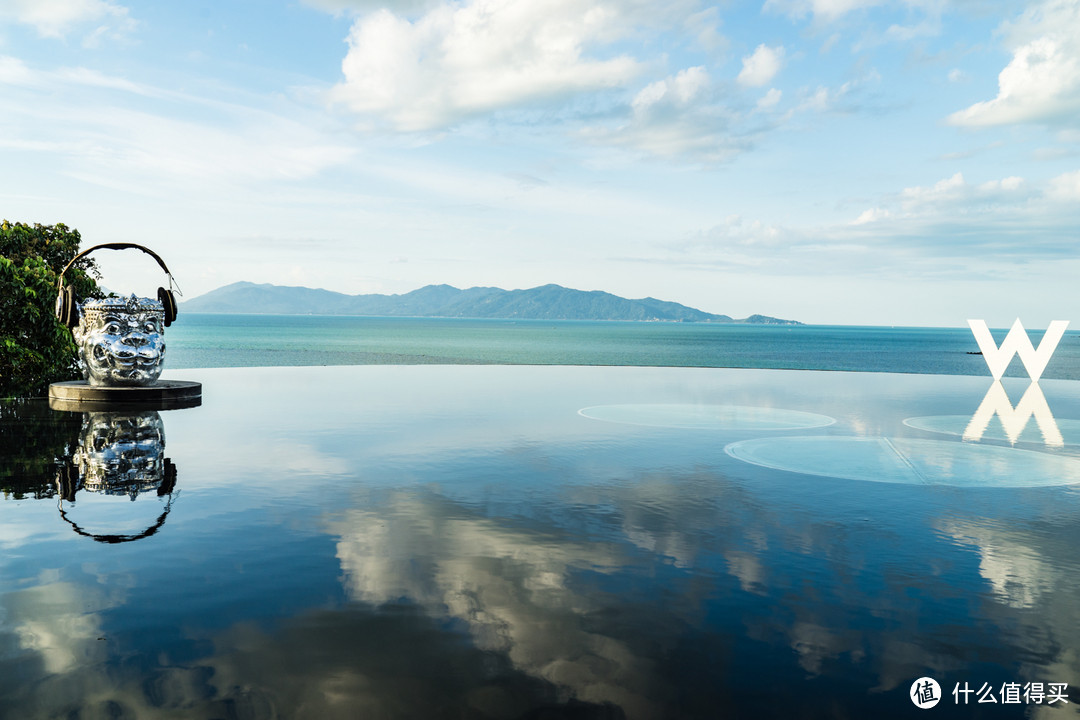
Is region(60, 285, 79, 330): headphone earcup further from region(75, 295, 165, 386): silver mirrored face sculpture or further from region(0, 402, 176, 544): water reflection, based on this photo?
region(0, 402, 176, 544): water reflection

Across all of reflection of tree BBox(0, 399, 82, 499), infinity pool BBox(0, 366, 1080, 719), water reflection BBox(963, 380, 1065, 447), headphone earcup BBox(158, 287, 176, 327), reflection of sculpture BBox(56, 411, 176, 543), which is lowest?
reflection of tree BBox(0, 399, 82, 499)

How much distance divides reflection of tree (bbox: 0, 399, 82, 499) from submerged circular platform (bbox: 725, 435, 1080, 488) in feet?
33.7

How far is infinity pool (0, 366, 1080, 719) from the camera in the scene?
4.38m

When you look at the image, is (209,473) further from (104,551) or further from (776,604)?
(776,604)

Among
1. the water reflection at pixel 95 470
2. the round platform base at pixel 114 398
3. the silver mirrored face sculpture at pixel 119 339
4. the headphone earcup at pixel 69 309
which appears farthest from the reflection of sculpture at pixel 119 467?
the headphone earcup at pixel 69 309

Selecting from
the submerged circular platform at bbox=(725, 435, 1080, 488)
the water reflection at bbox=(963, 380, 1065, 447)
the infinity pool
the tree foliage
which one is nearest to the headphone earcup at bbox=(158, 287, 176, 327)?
the tree foliage

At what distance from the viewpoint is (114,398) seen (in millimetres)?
18078

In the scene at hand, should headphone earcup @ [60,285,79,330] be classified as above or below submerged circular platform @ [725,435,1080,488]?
above

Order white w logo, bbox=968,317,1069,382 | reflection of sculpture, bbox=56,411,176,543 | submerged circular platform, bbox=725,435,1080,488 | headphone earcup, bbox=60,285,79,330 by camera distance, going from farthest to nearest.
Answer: white w logo, bbox=968,317,1069,382 → headphone earcup, bbox=60,285,79,330 → submerged circular platform, bbox=725,435,1080,488 → reflection of sculpture, bbox=56,411,176,543

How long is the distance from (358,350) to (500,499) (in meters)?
103

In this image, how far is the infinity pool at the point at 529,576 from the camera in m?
4.38

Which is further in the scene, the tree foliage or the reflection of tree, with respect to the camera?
the tree foliage

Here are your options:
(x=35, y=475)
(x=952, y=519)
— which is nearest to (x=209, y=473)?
(x=35, y=475)

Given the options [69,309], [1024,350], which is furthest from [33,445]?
[1024,350]
